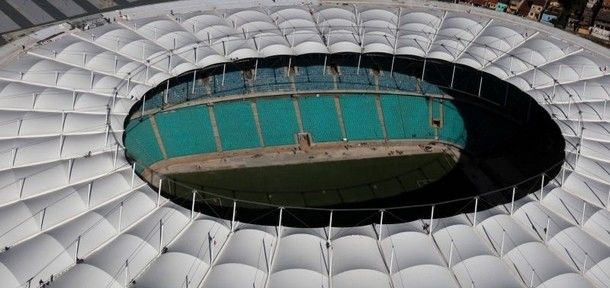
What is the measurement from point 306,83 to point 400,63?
11.6 meters

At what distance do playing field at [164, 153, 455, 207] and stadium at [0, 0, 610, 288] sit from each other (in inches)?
8.7

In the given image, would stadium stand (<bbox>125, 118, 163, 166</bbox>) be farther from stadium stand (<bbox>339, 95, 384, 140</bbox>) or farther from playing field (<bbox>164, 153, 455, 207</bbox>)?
stadium stand (<bbox>339, 95, 384, 140</bbox>)

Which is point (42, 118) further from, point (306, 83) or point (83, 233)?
point (306, 83)

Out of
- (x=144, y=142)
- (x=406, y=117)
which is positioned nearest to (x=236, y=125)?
(x=144, y=142)

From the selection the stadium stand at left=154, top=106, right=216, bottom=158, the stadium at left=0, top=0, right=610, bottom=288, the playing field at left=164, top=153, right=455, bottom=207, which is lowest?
the playing field at left=164, top=153, right=455, bottom=207

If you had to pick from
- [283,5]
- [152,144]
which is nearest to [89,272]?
[152,144]

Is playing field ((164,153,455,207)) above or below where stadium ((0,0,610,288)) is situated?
below

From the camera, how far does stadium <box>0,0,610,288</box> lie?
39.5 meters

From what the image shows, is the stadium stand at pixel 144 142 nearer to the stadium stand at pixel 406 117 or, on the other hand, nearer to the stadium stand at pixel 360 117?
the stadium stand at pixel 360 117

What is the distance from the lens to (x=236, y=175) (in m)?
68.2

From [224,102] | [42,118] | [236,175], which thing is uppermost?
[42,118]

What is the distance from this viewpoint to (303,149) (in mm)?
73188

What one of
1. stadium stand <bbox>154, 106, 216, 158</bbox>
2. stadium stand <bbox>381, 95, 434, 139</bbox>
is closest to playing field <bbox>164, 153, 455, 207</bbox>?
stadium stand <bbox>154, 106, 216, 158</bbox>

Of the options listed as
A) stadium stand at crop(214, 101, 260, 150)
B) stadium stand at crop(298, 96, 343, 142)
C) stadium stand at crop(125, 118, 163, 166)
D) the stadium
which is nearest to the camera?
the stadium
